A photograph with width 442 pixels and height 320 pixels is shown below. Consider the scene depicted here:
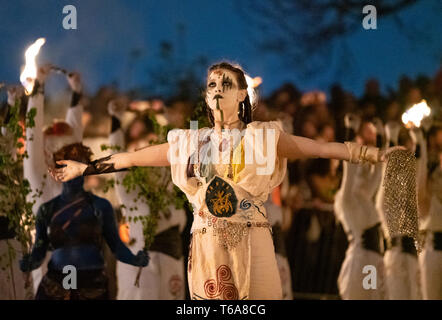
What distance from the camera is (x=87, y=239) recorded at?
4.67 metres

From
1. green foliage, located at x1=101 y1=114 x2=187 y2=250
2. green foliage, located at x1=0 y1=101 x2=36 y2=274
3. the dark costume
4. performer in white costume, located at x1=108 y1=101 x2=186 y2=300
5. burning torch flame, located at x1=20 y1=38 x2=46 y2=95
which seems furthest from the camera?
performer in white costume, located at x1=108 y1=101 x2=186 y2=300

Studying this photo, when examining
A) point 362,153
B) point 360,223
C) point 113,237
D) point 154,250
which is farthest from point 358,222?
point 362,153

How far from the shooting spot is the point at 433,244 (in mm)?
5566

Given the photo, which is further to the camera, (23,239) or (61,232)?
(23,239)

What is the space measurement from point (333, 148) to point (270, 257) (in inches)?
22.3

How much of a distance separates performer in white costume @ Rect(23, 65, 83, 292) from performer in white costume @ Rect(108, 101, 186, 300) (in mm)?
265

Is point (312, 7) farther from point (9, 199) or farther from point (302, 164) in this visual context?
point (9, 199)

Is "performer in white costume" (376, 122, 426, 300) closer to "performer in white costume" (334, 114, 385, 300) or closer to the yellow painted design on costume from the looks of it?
"performer in white costume" (334, 114, 385, 300)

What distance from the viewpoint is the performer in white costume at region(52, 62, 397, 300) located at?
10.6ft

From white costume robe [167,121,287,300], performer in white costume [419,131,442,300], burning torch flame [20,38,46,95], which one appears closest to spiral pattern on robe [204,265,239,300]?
white costume robe [167,121,287,300]

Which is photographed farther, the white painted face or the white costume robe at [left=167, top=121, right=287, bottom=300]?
the white painted face
